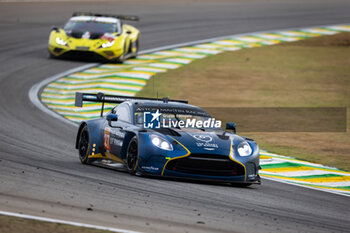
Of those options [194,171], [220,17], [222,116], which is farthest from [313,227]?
[220,17]

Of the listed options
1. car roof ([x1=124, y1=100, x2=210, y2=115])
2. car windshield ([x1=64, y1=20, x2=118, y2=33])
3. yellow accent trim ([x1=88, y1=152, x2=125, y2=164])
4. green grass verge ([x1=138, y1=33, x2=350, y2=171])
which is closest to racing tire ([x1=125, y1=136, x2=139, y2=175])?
yellow accent trim ([x1=88, y1=152, x2=125, y2=164])

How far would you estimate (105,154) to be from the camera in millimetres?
11758

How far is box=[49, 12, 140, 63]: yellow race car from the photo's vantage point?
953 inches

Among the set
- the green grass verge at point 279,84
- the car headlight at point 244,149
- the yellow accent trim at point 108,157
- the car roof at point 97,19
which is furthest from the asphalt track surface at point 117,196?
the car roof at point 97,19

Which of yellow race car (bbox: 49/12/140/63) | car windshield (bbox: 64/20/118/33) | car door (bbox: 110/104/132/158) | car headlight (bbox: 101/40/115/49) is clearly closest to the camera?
car door (bbox: 110/104/132/158)

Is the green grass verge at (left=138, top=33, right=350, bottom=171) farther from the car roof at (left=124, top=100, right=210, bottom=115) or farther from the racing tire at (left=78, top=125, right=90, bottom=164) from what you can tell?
the racing tire at (left=78, top=125, right=90, bottom=164)

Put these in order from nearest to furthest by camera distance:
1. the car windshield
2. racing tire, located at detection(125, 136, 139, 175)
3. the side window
Result: 1. racing tire, located at detection(125, 136, 139, 175)
2. the side window
3. the car windshield

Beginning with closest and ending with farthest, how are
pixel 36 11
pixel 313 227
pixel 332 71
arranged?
pixel 313 227
pixel 332 71
pixel 36 11

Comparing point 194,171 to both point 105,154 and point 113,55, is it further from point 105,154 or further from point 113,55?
point 113,55

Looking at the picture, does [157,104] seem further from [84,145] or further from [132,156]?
[84,145]

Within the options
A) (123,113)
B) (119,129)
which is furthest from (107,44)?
(119,129)

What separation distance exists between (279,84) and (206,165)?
1387 centimetres

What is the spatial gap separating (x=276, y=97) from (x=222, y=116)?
3.52 meters

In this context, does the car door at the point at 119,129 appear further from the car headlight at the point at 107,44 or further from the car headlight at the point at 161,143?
the car headlight at the point at 107,44
